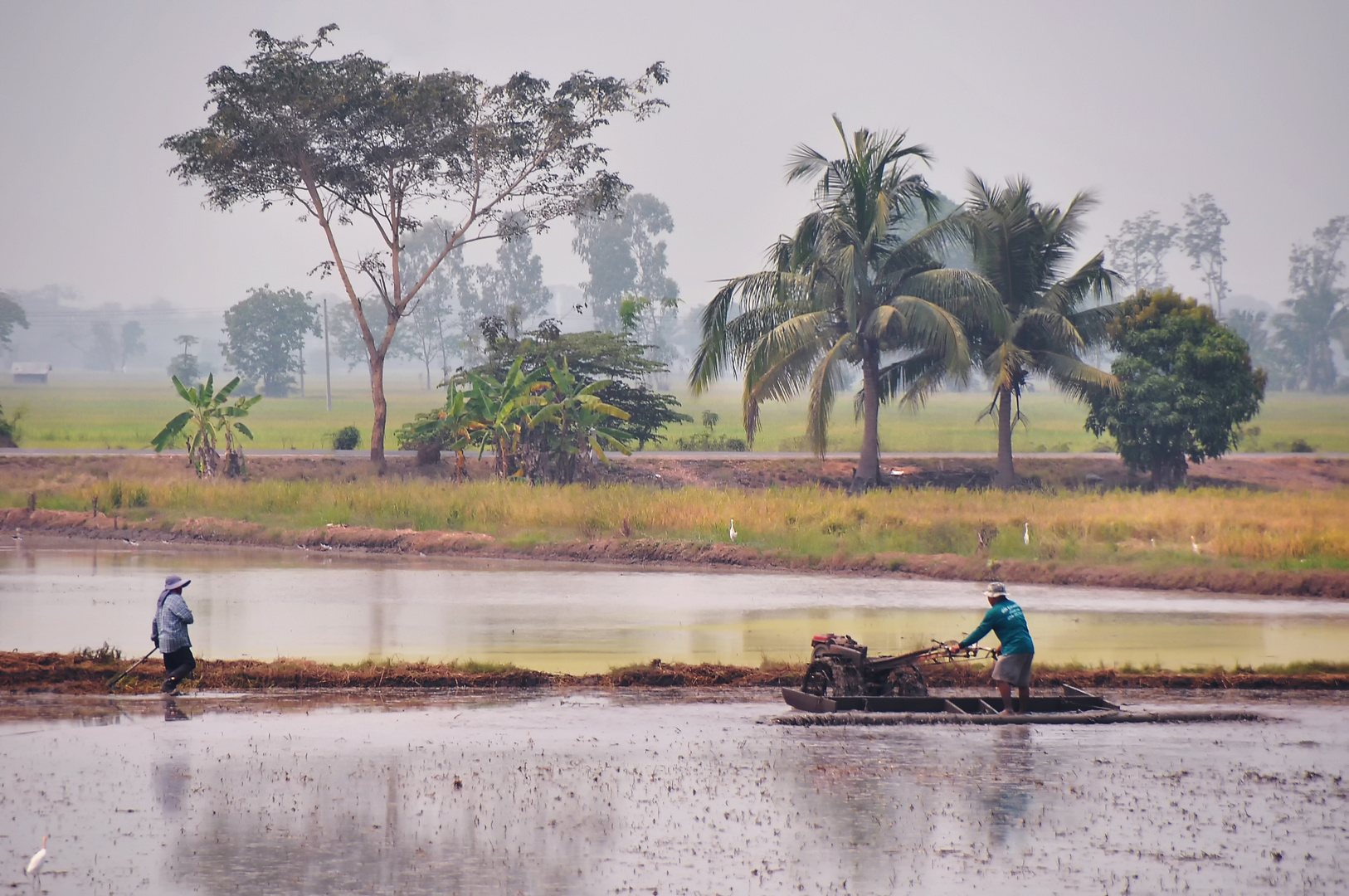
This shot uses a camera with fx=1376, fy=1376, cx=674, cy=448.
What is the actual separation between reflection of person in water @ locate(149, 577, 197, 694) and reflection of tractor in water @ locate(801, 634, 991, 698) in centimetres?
675

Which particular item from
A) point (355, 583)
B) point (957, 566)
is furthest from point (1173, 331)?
point (355, 583)

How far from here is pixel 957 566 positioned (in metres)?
26.6

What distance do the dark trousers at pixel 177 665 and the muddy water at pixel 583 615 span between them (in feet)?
7.36

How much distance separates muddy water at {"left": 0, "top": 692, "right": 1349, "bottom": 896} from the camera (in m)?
9.09

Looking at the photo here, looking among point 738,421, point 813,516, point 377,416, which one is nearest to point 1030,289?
point 813,516

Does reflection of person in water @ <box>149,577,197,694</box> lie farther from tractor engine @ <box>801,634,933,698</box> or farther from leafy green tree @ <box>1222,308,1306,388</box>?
leafy green tree @ <box>1222,308,1306,388</box>

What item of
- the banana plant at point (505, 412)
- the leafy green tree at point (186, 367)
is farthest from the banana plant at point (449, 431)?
the leafy green tree at point (186, 367)

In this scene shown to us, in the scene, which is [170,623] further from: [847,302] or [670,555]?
[847,302]

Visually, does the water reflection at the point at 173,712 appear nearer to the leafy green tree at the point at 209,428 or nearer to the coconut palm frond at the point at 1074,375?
the leafy green tree at the point at 209,428

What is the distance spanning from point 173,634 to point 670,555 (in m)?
14.9

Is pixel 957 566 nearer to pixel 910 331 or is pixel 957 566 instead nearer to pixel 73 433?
pixel 910 331

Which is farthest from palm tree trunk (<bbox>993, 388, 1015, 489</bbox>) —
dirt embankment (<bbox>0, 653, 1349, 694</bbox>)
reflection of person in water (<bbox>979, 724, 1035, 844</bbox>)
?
reflection of person in water (<bbox>979, 724, 1035, 844</bbox>)

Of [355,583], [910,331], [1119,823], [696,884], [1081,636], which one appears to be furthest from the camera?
[910,331]

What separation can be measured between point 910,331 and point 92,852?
3203cm
